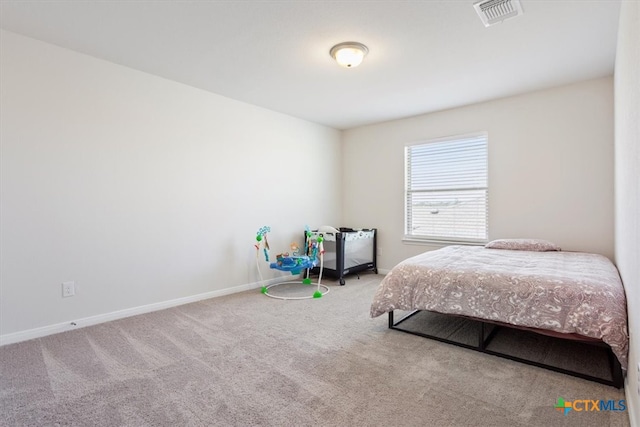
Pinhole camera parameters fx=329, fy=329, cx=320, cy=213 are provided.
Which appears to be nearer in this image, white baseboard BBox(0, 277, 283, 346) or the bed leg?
the bed leg

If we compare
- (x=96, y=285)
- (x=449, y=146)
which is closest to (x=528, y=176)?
(x=449, y=146)

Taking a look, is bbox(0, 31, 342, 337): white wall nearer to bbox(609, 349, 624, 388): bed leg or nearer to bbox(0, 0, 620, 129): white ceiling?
bbox(0, 0, 620, 129): white ceiling

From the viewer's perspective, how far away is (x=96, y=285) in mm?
3004

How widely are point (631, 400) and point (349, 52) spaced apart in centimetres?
282

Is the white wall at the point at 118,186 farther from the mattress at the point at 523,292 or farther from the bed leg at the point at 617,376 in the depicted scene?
the bed leg at the point at 617,376

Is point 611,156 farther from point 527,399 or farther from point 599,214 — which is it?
point 527,399

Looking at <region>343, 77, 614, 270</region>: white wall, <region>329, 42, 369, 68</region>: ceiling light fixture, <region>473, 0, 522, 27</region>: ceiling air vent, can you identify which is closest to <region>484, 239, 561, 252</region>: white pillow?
<region>343, 77, 614, 270</region>: white wall

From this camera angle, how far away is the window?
14.1 feet

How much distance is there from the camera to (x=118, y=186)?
314 centimetres

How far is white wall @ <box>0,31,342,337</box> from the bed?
218cm

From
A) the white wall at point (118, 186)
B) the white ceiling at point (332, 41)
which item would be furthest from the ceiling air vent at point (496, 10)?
the white wall at point (118, 186)

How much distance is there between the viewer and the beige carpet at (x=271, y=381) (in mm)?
1639

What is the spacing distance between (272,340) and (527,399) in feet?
5.57

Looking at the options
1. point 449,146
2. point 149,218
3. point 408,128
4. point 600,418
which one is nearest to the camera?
point 600,418
